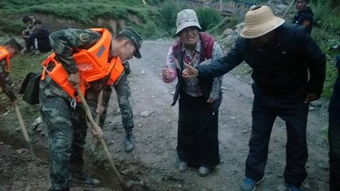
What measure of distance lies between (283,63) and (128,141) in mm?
2552

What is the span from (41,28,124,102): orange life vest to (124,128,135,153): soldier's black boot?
153cm

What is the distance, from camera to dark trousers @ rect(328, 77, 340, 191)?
2.98 meters

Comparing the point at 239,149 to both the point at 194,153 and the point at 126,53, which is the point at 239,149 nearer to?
the point at 194,153

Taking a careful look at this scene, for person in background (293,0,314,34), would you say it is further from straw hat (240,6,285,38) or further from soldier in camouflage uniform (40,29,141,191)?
soldier in camouflage uniform (40,29,141,191)

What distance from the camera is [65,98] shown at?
3.29 meters

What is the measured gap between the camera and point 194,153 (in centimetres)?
405

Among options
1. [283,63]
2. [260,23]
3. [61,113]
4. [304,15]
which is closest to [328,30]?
[304,15]

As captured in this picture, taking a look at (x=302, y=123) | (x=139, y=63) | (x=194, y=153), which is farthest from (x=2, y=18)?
(x=302, y=123)

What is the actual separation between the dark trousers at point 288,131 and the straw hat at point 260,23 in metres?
0.69

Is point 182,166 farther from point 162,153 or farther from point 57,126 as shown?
point 57,126

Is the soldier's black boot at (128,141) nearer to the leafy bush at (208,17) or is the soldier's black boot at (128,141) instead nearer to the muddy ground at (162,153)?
the muddy ground at (162,153)

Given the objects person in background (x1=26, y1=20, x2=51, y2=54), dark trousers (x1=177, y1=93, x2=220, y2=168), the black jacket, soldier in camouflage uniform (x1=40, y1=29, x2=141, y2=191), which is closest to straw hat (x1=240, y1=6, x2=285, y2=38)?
the black jacket

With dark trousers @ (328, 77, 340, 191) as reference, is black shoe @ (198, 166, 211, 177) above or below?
below

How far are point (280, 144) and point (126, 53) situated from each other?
97.1 inches
